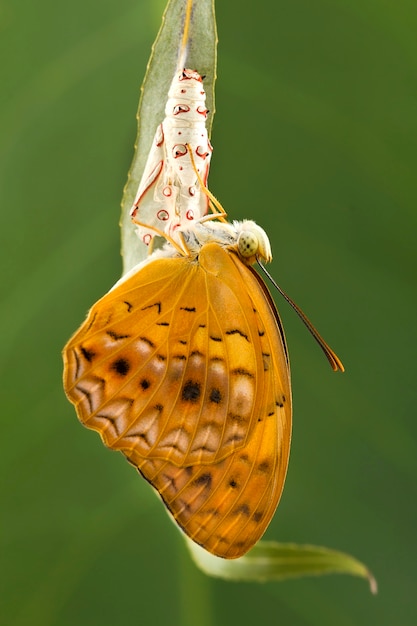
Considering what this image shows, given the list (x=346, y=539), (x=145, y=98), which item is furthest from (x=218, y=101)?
(x=346, y=539)

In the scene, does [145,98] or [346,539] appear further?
[346,539]

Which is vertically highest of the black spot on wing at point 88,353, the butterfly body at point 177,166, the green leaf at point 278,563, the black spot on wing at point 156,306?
the butterfly body at point 177,166

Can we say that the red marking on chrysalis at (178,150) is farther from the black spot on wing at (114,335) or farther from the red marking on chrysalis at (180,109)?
the black spot on wing at (114,335)

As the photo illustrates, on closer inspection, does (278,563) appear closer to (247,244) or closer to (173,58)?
(247,244)

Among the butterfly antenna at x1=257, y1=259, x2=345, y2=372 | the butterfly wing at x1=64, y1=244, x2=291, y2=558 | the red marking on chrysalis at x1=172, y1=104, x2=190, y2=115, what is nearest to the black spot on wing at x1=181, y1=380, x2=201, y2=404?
the butterfly wing at x1=64, y1=244, x2=291, y2=558

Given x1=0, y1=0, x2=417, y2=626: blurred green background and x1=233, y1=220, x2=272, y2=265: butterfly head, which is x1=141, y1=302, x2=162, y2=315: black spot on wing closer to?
x1=233, y1=220, x2=272, y2=265: butterfly head

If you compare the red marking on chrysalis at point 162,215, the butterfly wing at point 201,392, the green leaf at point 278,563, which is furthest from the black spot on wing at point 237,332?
the green leaf at point 278,563

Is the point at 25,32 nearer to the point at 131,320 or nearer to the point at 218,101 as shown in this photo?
the point at 218,101
